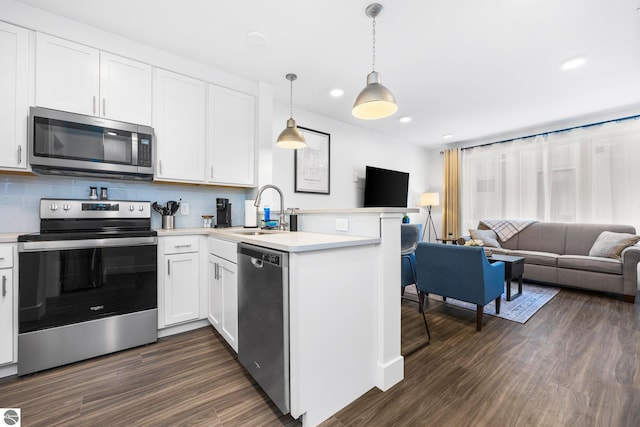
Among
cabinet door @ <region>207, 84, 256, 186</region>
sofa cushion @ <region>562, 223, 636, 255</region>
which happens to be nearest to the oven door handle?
cabinet door @ <region>207, 84, 256, 186</region>

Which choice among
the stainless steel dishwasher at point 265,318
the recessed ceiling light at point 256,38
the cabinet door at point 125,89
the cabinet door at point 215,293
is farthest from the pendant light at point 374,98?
the cabinet door at point 125,89

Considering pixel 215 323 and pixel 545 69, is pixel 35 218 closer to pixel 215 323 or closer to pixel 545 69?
pixel 215 323

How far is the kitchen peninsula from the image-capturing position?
1.31 metres

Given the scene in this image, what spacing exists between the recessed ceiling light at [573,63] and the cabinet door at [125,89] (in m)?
4.07

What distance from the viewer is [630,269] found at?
3.14m

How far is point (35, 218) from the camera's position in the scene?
2180 millimetres

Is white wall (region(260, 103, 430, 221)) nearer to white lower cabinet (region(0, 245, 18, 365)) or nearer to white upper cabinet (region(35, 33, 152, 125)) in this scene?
white upper cabinet (region(35, 33, 152, 125))

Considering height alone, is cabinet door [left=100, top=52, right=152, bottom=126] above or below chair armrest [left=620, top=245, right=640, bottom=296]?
above

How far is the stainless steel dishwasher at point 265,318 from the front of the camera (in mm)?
1323

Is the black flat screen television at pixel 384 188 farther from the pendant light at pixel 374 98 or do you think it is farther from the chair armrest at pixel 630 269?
the chair armrest at pixel 630 269

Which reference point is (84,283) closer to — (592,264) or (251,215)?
(251,215)

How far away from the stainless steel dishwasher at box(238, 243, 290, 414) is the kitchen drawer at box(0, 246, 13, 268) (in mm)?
1493

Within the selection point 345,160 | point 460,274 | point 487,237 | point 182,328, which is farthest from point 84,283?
point 487,237

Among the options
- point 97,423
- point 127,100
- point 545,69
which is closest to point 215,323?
point 97,423
